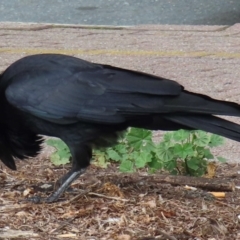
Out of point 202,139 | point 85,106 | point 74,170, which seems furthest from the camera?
point 202,139

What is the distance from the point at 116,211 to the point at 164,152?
67 cm

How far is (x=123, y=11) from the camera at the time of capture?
12.9 meters

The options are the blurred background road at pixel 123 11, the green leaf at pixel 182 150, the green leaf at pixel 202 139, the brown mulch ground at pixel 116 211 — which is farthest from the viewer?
the blurred background road at pixel 123 11

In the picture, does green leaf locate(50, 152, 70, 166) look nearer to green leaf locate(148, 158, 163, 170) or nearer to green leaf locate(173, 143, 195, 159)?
green leaf locate(148, 158, 163, 170)

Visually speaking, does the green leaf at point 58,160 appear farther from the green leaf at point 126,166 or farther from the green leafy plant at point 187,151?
the green leafy plant at point 187,151

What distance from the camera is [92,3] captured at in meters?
13.8

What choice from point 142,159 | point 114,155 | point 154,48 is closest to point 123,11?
point 154,48

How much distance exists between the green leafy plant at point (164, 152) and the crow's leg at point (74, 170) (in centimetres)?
30

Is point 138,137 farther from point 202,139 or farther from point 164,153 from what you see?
point 202,139

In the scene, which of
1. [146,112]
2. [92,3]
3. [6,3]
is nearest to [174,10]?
[92,3]

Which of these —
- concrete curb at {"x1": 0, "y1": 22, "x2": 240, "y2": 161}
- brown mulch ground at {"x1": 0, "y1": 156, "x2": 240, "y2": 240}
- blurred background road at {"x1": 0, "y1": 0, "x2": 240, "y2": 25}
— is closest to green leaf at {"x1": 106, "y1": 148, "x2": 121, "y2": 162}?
brown mulch ground at {"x1": 0, "y1": 156, "x2": 240, "y2": 240}

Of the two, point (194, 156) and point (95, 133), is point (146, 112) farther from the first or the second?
point (194, 156)

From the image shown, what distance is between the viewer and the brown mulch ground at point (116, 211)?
3.41 meters

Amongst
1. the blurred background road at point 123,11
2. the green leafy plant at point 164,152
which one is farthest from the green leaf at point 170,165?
the blurred background road at point 123,11
